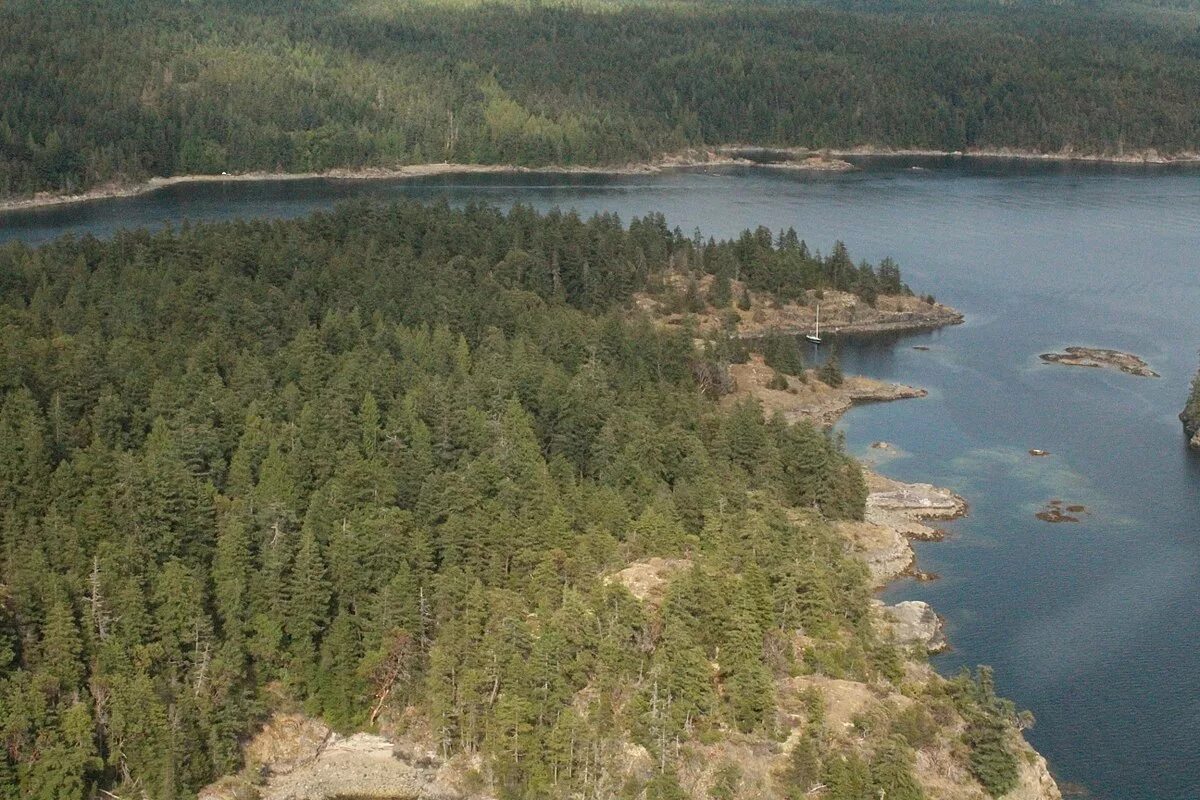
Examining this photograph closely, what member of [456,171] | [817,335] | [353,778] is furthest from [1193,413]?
[456,171]

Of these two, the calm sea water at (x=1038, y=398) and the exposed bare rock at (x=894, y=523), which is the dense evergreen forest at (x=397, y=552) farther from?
the calm sea water at (x=1038, y=398)

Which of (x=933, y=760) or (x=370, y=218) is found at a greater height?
(x=370, y=218)

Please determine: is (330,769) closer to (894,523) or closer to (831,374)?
(894,523)

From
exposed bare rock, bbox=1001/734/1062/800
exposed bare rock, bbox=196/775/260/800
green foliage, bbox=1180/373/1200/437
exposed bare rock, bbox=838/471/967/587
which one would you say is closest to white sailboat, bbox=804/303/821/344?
green foliage, bbox=1180/373/1200/437

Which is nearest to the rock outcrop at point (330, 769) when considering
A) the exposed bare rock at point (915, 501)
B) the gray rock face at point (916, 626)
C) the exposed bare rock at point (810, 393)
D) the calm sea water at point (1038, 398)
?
the gray rock face at point (916, 626)

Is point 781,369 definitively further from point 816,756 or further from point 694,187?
point 694,187

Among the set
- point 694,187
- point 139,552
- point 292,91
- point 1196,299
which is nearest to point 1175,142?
point 694,187

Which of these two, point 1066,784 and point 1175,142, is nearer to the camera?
point 1066,784

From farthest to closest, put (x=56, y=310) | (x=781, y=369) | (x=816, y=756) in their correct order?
(x=781, y=369)
(x=56, y=310)
(x=816, y=756)
